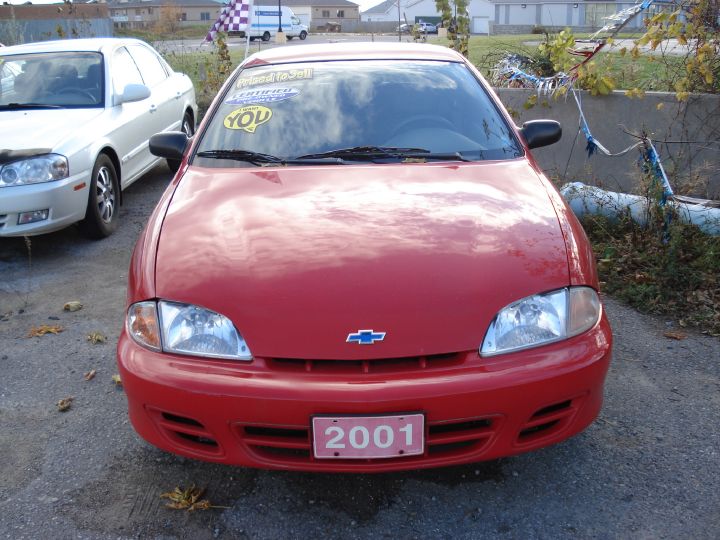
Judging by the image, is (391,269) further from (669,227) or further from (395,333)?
(669,227)

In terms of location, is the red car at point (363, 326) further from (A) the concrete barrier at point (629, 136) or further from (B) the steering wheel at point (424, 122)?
(A) the concrete barrier at point (629, 136)

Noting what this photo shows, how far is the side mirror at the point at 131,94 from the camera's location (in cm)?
569

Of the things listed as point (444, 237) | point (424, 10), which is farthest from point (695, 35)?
point (424, 10)

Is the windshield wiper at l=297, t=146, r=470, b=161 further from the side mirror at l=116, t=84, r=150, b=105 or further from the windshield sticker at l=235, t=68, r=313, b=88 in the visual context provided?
the side mirror at l=116, t=84, r=150, b=105

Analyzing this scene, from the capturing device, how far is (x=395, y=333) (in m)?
2.06

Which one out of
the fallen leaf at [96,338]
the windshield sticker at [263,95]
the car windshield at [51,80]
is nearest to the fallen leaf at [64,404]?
the fallen leaf at [96,338]

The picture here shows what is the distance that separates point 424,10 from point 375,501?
7676 centimetres

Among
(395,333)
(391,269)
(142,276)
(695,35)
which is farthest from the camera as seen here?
(695,35)

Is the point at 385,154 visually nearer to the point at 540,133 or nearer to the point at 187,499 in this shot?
the point at 540,133

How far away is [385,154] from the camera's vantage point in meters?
3.08

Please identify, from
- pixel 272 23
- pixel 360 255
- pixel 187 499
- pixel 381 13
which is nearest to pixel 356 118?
pixel 360 255

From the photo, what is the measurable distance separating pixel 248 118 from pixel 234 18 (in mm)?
7484

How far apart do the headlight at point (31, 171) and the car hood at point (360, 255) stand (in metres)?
2.31

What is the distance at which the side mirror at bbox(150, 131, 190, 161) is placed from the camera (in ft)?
11.6
